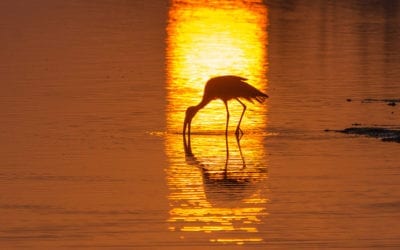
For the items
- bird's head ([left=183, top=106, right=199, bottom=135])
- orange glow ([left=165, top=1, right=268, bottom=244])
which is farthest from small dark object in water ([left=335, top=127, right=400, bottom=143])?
bird's head ([left=183, top=106, right=199, bottom=135])

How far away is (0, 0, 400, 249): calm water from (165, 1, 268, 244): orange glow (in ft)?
0.10

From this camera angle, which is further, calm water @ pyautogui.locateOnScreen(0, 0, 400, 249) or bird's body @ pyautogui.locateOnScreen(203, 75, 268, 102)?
bird's body @ pyautogui.locateOnScreen(203, 75, 268, 102)

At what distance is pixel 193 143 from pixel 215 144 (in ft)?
1.04

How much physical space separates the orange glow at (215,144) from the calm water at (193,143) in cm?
3

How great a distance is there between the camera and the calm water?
46.5ft

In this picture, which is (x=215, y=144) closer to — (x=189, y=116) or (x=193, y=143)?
(x=193, y=143)

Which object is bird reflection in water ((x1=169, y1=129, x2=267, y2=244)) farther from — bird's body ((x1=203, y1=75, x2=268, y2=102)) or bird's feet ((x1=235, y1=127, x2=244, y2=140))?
bird's body ((x1=203, y1=75, x2=268, y2=102))

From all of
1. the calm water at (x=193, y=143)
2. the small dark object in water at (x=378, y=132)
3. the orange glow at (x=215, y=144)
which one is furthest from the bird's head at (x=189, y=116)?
the small dark object in water at (x=378, y=132)

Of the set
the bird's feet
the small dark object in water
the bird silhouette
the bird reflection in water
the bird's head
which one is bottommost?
the bird reflection in water

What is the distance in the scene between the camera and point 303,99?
24.0 metres

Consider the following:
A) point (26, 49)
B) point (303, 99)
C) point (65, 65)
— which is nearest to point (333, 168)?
point (303, 99)

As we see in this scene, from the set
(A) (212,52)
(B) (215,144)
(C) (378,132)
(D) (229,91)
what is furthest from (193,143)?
(A) (212,52)

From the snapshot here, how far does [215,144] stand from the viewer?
19797 mm

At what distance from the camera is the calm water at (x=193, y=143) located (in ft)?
46.5
